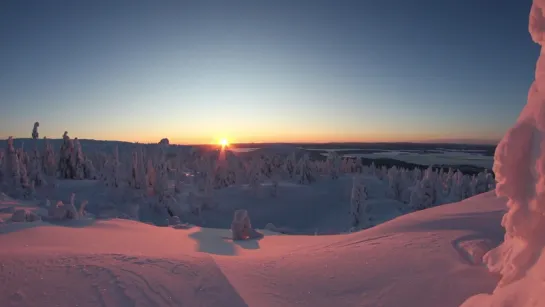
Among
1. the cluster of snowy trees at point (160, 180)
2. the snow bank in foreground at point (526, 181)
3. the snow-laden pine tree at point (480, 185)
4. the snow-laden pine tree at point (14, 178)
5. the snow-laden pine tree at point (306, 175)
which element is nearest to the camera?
the snow bank in foreground at point (526, 181)

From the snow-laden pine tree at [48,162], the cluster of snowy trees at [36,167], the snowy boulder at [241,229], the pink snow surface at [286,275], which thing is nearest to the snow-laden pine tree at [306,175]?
the cluster of snowy trees at [36,167]

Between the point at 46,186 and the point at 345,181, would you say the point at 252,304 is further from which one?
the point at 345,181

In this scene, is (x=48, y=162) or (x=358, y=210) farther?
(x=48, y=162)

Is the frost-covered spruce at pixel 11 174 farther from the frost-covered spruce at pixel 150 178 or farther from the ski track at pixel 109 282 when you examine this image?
the ski track at pixel 109 282

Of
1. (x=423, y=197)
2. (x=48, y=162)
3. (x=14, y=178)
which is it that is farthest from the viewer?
(x=48, y=162)

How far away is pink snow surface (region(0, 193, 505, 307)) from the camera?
5605 mm

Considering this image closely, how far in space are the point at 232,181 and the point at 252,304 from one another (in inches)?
2296

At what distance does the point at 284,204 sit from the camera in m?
50.0

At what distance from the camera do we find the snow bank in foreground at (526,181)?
147 inches

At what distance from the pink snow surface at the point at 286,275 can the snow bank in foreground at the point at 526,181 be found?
4.61ft

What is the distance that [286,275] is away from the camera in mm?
7363

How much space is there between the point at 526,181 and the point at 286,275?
4896mm

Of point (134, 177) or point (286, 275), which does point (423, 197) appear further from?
point (286, 275)

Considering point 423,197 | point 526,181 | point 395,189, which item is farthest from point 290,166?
point 526,181
